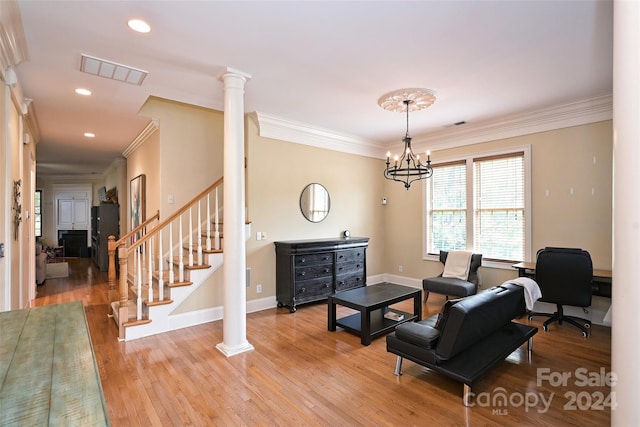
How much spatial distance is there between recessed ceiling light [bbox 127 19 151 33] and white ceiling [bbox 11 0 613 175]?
6 cm

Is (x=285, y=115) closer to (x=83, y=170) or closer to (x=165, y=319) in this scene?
(x=165, y=319)

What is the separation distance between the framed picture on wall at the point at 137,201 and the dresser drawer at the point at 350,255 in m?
3.20

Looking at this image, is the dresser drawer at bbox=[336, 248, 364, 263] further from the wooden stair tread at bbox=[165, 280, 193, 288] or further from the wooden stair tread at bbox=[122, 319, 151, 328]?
the wooden stair tread at bbox=[122, 319, 151, 328]

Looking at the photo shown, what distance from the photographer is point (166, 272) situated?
4.24 metres

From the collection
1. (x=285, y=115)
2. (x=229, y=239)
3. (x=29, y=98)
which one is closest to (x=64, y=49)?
(x=29, y=98)

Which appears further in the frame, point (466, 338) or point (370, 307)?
point (370, 307)

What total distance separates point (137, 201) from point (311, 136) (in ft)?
10.9

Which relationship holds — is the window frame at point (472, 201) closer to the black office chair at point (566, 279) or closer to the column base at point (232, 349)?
the black office chair at point (566, 279)

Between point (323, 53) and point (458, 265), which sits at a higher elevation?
point (323, 53)

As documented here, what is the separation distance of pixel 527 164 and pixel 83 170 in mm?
11153

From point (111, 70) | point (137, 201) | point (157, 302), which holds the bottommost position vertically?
point (157, 302)

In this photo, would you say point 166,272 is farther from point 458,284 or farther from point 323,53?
point 458,284

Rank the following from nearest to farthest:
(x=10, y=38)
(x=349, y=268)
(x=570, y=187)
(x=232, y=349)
→ 1. (x=10, y=38)
2. (x=232, y=349)
3. (x=570, y=187)
4. (x=349, y=268)

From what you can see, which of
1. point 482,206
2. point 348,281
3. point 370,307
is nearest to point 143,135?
point 348,281
